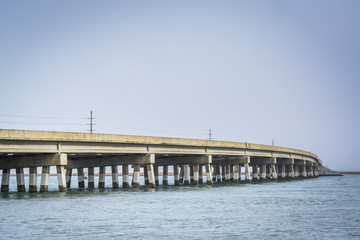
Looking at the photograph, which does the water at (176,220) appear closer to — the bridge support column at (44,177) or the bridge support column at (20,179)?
the bridge support column at (44,177)

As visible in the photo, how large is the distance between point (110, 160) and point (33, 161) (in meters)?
17.5

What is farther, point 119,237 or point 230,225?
point 230,225

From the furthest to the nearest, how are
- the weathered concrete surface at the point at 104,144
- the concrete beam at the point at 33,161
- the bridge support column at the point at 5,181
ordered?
the bridge support column at the point at 5,181
the concrete beam at the point at 33,161
the weathered concrete surface at the point at 104,144

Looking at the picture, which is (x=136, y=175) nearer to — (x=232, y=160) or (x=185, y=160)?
(x=185, y=160)

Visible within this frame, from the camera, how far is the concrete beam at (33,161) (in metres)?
60.1

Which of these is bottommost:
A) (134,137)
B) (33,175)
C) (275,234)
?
(275,234)

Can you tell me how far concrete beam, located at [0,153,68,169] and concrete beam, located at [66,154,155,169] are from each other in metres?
14.6

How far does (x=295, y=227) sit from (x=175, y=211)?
37.7 ft

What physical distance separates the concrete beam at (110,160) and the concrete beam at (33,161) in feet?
47.9

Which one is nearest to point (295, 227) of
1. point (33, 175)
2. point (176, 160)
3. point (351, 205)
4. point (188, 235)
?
point (188, 235)

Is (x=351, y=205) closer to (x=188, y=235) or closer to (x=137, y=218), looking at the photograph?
(x=137, y=218)

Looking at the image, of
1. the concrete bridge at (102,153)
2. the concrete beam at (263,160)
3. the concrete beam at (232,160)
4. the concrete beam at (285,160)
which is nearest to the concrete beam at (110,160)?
the concrete bridge at (102,153)

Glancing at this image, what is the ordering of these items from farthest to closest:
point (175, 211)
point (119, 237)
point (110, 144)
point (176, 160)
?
point (176, 160)
point (110, 144)
point (175, 211)
point (119, 237)

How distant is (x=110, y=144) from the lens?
2677 inches
